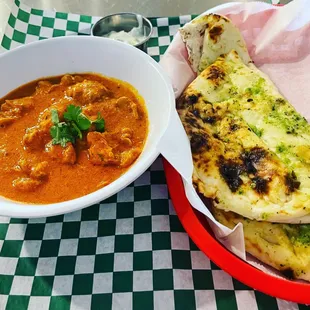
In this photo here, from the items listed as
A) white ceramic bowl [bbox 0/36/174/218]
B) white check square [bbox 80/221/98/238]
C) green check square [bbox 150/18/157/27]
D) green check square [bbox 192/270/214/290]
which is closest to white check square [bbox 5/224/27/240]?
white check square [bbox 80/221/98/238]

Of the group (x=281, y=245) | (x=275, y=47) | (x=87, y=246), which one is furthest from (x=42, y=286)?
(x=275, y=47)

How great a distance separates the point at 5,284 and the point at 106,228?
641mm

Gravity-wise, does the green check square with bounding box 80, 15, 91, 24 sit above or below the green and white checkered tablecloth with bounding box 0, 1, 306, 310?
above

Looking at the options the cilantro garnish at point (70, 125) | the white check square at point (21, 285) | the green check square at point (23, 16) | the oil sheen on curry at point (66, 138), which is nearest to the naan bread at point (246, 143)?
the oil sheen on curry at point (66, 138)

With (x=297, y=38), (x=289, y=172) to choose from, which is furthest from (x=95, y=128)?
(x=297, y=38)

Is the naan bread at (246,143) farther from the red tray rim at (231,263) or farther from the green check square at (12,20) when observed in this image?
the green check square at (12,20)

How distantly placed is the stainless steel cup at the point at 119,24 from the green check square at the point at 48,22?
0.61 metres

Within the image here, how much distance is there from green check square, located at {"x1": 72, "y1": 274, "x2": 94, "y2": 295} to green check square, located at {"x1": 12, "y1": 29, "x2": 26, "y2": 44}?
254 cm

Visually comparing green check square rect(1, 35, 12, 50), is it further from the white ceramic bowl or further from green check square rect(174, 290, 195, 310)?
green check square rect(174, 290, 195, 310)

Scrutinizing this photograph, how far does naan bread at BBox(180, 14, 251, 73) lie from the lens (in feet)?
10.0

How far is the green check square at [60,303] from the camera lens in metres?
2.21

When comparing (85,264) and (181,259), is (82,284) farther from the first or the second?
(181,259)

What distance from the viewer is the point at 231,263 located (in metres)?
2.08

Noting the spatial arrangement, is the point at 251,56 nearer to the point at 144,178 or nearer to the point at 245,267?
the point at 144,178
